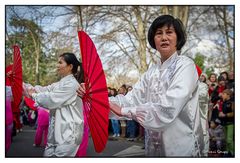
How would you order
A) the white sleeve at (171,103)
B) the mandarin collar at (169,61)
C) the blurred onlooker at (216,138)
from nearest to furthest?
1. the white sleeve at (171,103)
2. the mandarin collar at (169,61)
3. the blurred onlooker at (216,138)

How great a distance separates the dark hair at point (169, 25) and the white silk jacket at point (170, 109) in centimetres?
25

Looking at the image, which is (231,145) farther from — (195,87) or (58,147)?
(58,147)

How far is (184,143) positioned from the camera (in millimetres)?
3822

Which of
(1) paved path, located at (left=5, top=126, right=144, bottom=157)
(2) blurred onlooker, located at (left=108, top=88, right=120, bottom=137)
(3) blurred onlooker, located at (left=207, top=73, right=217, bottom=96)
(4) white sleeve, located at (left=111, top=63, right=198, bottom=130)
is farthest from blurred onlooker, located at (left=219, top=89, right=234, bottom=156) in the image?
(2) blurred onlooker, located at (left=108, top=88, right=120, bottom=137)

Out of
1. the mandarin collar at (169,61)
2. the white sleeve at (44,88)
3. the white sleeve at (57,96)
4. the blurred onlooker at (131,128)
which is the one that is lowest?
the blurred onlooker at (131,128)

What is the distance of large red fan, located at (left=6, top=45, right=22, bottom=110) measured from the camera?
4578 millimetres

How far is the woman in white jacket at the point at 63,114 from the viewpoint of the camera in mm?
4418

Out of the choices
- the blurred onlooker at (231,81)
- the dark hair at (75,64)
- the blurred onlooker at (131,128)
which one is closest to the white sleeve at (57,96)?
the dark hair at (75,64)

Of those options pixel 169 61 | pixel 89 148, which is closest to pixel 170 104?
pixel 169 61

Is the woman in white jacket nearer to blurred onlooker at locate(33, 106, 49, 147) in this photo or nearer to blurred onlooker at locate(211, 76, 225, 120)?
blurred onlooker at locate(33, 106, 49, 147)

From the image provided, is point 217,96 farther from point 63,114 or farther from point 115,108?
point 63,114

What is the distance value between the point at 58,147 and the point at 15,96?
2.78 feet

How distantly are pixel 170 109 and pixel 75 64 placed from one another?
146 centimetres

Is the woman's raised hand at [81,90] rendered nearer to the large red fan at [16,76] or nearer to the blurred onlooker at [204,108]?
the large red fan at [16,76]
